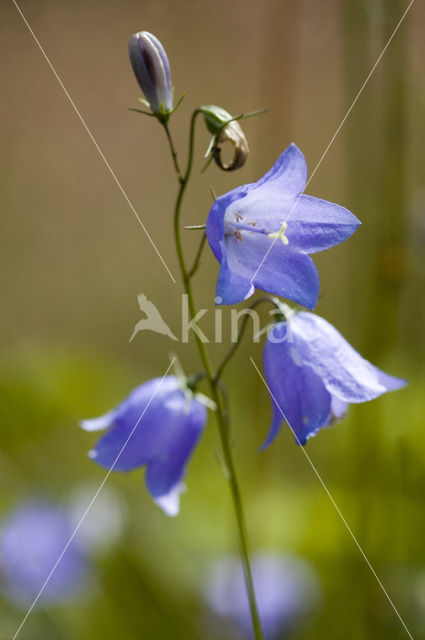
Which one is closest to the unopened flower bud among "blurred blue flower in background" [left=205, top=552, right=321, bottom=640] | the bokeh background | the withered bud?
the withered bud

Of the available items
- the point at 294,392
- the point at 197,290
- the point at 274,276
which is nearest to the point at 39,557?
the point at 294,392

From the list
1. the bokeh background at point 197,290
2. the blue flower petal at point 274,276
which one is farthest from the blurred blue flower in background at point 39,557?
the blue flower petal at point 274,276

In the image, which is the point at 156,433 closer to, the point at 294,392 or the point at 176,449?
the point at 176,449

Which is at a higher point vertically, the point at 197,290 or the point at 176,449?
the point at 176,449

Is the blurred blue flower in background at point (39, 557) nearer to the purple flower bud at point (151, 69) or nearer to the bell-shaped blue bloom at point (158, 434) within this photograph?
the bell-shaped blue bloom at point (158, 434)
